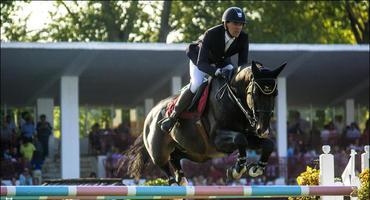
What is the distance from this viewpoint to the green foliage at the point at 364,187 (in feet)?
34.4

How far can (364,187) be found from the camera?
10.7 metres

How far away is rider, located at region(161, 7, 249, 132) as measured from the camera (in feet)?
29.0

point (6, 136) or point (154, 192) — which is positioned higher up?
point (6, 136)

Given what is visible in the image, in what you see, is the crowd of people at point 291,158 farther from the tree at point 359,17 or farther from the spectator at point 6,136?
the tree at point 359,17

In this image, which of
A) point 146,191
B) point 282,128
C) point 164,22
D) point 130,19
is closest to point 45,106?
point 130,19

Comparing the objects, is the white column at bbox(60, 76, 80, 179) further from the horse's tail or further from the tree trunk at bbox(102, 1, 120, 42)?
the tree trunk at bbox(102, 1, 120, 42)

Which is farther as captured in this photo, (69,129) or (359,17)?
(359,17)

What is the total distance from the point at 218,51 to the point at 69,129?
40.1 ft

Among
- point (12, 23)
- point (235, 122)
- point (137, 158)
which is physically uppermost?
point (12, 23)

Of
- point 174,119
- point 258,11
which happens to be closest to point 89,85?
point 258,11

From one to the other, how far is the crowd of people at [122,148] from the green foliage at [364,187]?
23.6ft

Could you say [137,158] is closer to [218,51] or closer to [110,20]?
[218,51]

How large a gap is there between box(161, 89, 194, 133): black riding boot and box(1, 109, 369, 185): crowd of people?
937 centimetres

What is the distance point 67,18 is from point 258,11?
725 centimetres
